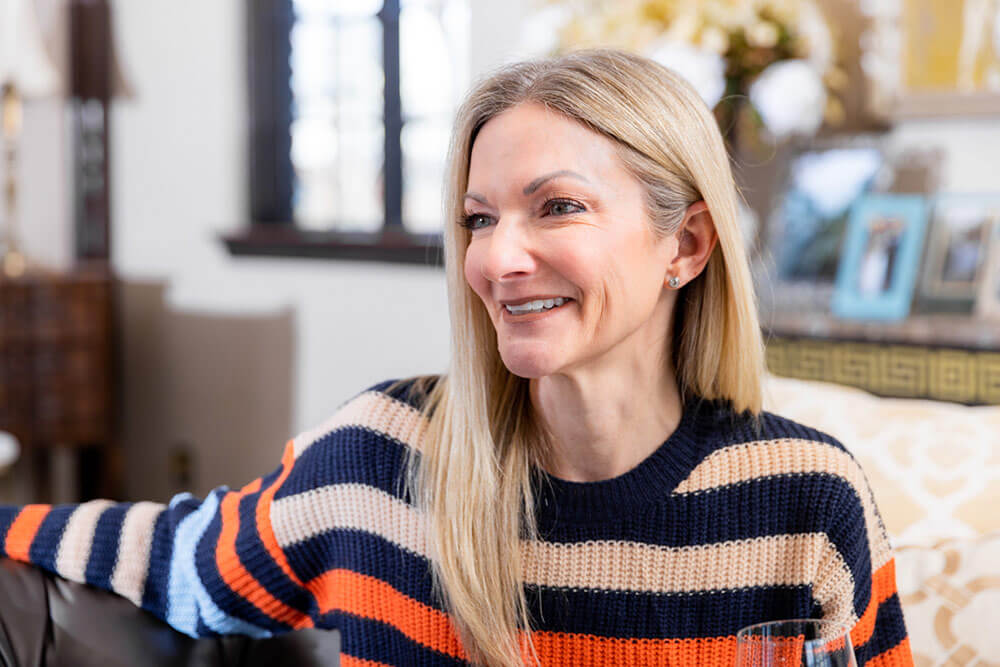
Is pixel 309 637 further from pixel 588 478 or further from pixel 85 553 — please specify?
pixel 588 478

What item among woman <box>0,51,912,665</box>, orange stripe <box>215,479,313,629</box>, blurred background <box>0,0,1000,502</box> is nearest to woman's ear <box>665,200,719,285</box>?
woman <box>0,51,912,665</box>

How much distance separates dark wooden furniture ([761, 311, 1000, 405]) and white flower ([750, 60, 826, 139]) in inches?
16.8

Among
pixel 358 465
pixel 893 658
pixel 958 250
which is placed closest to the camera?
pixel 893 658

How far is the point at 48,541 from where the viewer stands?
1.32m

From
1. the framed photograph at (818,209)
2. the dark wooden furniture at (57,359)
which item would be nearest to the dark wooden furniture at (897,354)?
the framed photograph at (818,209)

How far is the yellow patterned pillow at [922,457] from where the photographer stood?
4.23 feet

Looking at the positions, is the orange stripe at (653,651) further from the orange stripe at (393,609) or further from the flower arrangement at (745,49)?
the flower arrangement at (745,49)

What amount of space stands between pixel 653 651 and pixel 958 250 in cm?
123

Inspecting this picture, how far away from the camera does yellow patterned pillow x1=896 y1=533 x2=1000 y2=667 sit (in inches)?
47.5

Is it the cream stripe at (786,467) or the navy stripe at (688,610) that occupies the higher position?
→ the cream stripe at (786,467)

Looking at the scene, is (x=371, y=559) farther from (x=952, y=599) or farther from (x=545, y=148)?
(x=952, y=599)

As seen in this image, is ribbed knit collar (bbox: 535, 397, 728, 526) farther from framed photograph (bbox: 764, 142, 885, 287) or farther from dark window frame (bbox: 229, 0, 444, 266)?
dark window frame (bbox: 229, 0, 444, 266)

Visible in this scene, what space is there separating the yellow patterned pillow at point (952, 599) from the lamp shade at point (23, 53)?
3293mm

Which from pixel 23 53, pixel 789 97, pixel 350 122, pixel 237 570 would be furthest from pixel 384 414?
pixel 23 53
